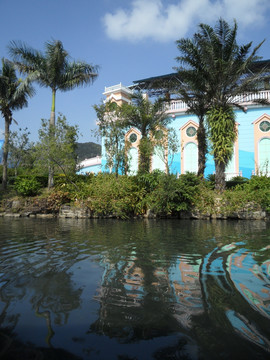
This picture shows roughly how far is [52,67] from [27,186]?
10167 millimetres

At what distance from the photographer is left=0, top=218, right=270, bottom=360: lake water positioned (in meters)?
1.81

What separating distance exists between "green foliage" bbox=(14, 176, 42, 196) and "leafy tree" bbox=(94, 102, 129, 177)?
19.2 feet

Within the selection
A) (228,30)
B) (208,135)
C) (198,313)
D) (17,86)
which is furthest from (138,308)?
(17,86)

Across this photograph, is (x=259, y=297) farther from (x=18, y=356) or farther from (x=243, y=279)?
(x=18, y=356)

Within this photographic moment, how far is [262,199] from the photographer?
47.8 feet

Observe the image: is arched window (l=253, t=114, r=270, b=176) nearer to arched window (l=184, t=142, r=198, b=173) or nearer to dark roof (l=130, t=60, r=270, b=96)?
dark roof (l=130, t=60, r=270, b=96)

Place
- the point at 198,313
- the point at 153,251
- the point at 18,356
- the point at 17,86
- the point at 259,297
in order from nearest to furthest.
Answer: the point at 18,356
the point at 198,313
the point at 259,297
the point at 153,251
the point at 17,86

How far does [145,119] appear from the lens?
20672 mm

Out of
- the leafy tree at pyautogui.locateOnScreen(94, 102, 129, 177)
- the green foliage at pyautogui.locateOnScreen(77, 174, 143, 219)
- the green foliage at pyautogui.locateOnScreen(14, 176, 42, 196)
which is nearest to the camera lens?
the green foliage at pyautogui.locateOnScreen(77, 174, 143, 219)

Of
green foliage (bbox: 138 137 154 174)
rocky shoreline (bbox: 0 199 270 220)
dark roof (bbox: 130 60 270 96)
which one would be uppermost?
dark roof (bbox: 130 60 270 96)

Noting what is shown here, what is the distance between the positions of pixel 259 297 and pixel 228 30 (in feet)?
56.5


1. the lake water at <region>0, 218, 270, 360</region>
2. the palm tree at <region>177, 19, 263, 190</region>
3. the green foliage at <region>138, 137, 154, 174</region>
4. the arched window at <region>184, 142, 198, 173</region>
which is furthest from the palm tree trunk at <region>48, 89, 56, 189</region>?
the lake water at <region>0, 218, 270, 360</region>

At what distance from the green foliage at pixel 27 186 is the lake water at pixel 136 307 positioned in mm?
16227

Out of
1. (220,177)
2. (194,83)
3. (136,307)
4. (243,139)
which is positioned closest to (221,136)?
(220,177)
